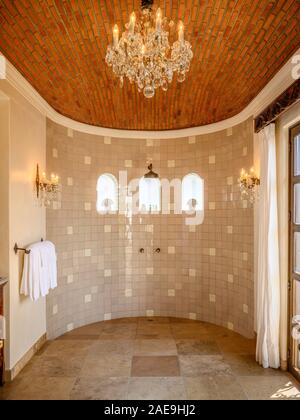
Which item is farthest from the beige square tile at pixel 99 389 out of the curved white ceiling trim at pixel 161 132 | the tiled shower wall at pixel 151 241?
the curved white ceiling trim at pixel 161 132

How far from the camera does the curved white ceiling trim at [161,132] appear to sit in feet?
10.8

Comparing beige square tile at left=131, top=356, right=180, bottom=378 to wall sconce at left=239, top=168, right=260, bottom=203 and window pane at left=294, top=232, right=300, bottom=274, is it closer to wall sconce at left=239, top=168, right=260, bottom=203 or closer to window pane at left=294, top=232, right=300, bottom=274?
window pane at left=294, top=232, right=300, bottom=274

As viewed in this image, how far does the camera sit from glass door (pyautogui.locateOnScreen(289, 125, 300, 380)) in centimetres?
333

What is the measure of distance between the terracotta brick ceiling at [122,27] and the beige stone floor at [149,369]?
323 cm

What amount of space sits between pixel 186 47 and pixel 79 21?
3.42 ft

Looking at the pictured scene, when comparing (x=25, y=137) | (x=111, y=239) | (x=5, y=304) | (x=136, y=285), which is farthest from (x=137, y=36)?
(x=136, y=285)

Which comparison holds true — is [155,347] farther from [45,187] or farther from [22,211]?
[45,187]

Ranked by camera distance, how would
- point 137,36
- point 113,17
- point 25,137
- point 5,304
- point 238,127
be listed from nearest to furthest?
1. point 137,36
2. point 113,17
3. point 5,304
4. point 25,137
5. point 238,127

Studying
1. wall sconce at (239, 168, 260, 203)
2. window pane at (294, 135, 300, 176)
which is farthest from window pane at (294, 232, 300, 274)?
wall sconce at (239, 168, 260, 203)

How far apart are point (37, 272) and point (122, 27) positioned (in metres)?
2.66

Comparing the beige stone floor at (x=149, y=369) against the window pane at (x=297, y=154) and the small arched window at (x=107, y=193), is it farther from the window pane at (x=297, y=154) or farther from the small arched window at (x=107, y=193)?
the window pane at (x=297, y=154)

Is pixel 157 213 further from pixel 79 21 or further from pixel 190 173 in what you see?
pixel 79 21

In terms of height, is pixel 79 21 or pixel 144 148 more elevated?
pixel 79 21

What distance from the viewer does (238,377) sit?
340cm
